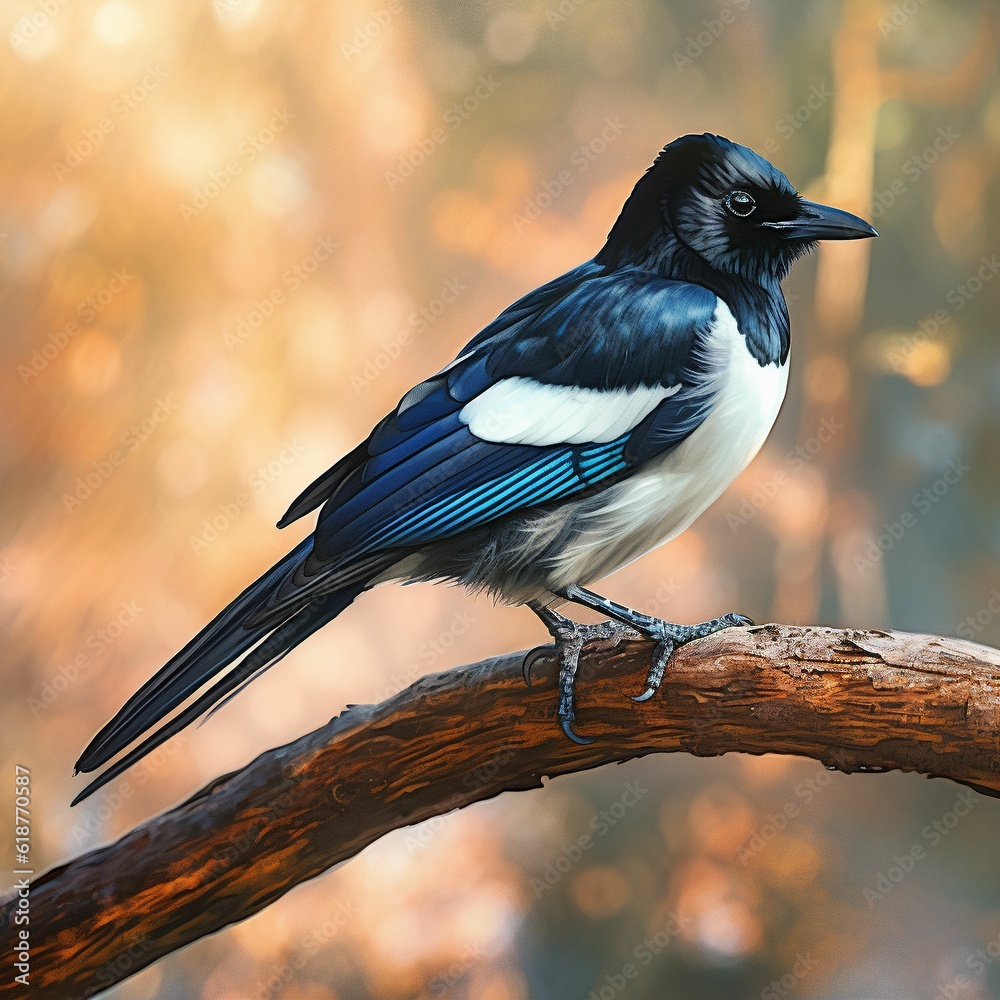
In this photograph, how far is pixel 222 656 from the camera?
150 centimetres

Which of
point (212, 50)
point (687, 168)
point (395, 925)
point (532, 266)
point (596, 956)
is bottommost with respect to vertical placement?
point (596, 956)

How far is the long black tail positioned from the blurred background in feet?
1.92

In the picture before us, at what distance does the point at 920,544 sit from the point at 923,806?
50 centimetres

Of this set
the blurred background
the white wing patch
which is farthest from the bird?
the blurred background

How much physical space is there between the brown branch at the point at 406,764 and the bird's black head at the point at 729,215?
57 centimetres

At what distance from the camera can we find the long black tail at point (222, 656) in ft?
4.92

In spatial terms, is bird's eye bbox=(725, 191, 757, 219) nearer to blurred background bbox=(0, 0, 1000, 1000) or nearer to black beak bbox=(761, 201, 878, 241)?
black beak bbox=(761, 201, 878, 241)

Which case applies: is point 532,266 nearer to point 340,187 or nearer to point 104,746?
point 340,187

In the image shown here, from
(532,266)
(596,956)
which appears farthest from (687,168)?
(596,956)

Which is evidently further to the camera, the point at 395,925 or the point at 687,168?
the point at 395,925

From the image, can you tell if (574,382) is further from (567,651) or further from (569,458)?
(567,651)

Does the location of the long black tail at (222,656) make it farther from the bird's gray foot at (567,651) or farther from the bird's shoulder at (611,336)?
the bird's shoulder at (611,336)

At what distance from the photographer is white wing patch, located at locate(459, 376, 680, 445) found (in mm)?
1498

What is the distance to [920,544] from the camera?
213 cm
